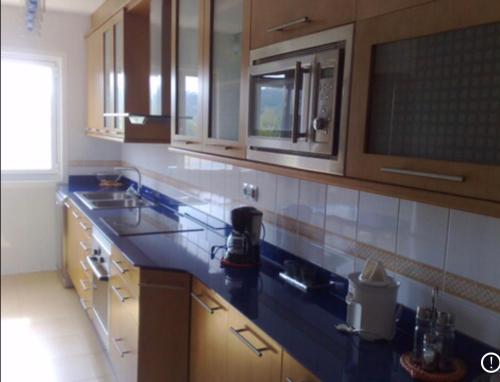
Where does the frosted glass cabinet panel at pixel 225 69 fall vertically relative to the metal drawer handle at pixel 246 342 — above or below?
above

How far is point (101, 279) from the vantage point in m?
2.85

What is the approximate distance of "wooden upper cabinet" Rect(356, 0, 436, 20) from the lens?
1135mm

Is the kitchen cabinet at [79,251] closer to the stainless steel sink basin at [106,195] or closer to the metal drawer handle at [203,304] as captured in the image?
the stainless steel sink basin at [106,195]

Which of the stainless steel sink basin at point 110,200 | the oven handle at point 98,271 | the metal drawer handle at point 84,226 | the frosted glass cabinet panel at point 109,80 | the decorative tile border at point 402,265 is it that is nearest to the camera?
the decorative tile border at point 402,265

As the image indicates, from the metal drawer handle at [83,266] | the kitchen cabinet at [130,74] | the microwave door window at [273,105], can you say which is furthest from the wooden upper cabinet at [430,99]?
the metal drawer handle at [83,266]

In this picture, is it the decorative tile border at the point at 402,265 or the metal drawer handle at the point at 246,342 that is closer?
the decorative tile border at the point at 402,265

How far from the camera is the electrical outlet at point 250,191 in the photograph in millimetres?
2527

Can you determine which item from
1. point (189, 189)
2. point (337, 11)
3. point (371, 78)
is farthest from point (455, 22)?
point (189, 189)

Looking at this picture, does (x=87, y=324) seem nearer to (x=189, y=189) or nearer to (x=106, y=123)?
(x=189, y=189)

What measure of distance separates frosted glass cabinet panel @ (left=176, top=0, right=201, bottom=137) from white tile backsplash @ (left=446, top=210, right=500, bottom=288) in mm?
1340

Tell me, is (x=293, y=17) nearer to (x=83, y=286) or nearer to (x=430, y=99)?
(x=430, y=99)

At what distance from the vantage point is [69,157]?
15.5ft

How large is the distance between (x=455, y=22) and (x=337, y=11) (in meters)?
0.42

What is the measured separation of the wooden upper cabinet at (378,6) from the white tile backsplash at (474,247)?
648mm
